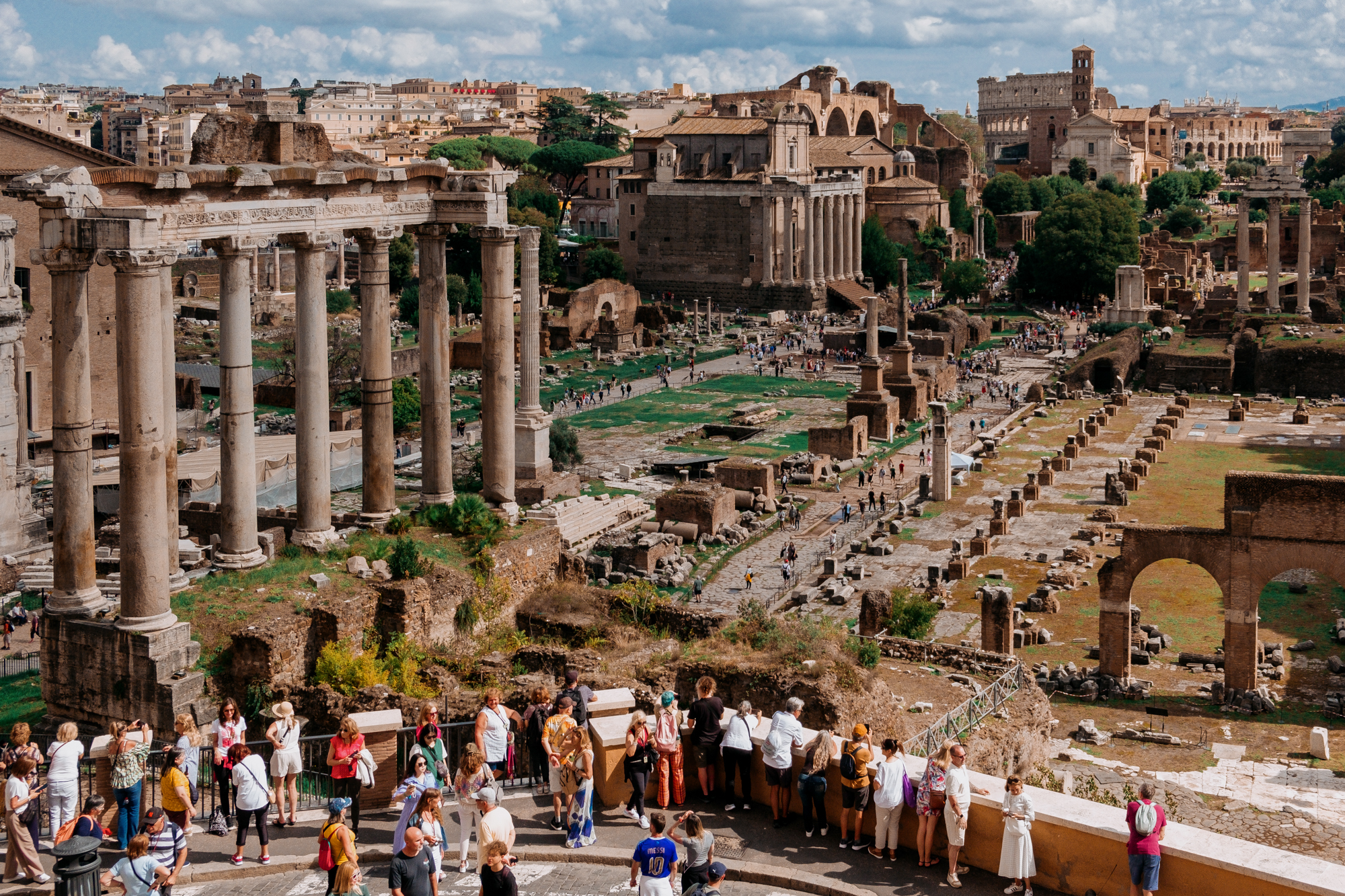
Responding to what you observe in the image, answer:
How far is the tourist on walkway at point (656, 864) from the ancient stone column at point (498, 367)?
11.1m

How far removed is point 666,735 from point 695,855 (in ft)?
6.58

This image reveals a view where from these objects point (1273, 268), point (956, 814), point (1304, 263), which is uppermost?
point (1304, 263)

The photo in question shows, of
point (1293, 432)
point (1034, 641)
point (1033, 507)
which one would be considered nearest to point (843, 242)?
point (1293, 432)

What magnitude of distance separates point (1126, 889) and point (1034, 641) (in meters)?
17.2

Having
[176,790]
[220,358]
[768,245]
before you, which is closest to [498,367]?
[220,358]

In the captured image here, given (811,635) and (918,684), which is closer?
(811,635)

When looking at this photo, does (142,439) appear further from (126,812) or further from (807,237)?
(807,237)

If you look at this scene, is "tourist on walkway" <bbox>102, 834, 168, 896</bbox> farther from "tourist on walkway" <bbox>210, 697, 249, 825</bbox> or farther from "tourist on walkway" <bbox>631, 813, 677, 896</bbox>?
"tourist on walkway" <bbox>631, 813, 677, 896</bbox>

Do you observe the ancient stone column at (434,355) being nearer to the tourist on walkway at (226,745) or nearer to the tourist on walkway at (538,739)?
the tourist on walkway at (538,739)

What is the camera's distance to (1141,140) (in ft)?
530

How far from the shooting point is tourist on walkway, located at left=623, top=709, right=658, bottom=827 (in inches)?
454

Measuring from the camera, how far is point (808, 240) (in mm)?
83750

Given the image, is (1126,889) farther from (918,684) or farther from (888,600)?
(888,600)

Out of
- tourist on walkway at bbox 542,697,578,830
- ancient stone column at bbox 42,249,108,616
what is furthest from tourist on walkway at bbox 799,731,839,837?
ancient stone column at bbox 42,249,108,616
